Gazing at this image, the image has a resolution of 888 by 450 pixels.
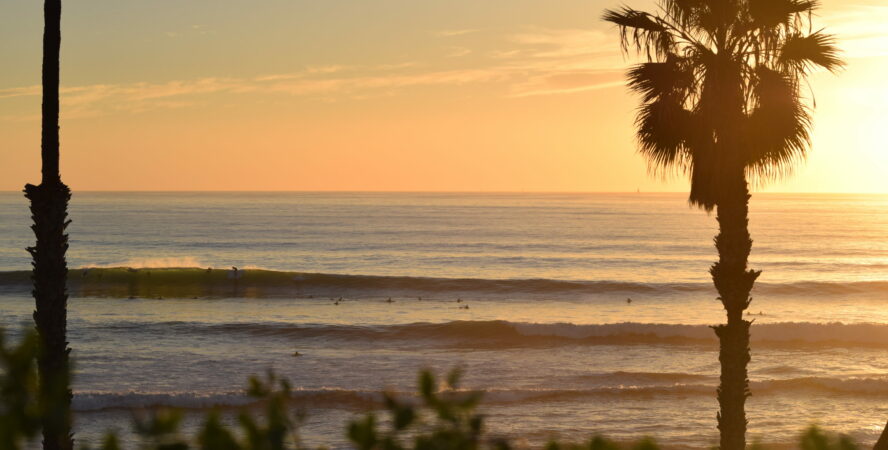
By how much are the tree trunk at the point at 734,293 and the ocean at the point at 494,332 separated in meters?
4.07

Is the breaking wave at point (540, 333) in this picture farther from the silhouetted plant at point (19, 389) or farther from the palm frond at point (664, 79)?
the silhouetted plant at point (19, 389)

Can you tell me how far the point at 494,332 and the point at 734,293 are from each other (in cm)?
2269

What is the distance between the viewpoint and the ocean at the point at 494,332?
22828 millimetres

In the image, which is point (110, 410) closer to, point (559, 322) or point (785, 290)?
point (559, 322)

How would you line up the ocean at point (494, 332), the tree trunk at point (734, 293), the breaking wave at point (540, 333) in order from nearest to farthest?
the tree trunk at point (734, 293) → the ocean at point (494, 332) → the breaking wave at point (540, 333)

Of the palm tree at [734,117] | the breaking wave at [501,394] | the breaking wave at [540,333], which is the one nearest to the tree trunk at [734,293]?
the palm tree at [734,117]

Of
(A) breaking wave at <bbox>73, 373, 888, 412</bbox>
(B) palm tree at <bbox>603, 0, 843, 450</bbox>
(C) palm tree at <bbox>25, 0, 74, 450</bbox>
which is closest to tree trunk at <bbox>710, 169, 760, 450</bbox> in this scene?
(B) palm tree at <bbox>603, 0, 843, 450</bbox>

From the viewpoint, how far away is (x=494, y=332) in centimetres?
3569

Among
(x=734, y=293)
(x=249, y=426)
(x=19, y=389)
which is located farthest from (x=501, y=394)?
(x=19, y=389)

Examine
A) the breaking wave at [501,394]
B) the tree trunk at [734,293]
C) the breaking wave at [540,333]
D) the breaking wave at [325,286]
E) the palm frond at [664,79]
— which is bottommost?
the breaking wave at [501,394]

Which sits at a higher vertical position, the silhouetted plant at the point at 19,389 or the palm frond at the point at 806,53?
the palm frond at the point at 806,53

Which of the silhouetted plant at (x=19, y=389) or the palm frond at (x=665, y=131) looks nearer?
the silhouetted plant at (x=19, y=389)

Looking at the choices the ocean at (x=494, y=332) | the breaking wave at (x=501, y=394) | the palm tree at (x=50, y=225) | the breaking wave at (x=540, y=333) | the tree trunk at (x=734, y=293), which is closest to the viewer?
the palm tree at (x=50, y=225)

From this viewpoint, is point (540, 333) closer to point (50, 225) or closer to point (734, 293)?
point (734, 293)
